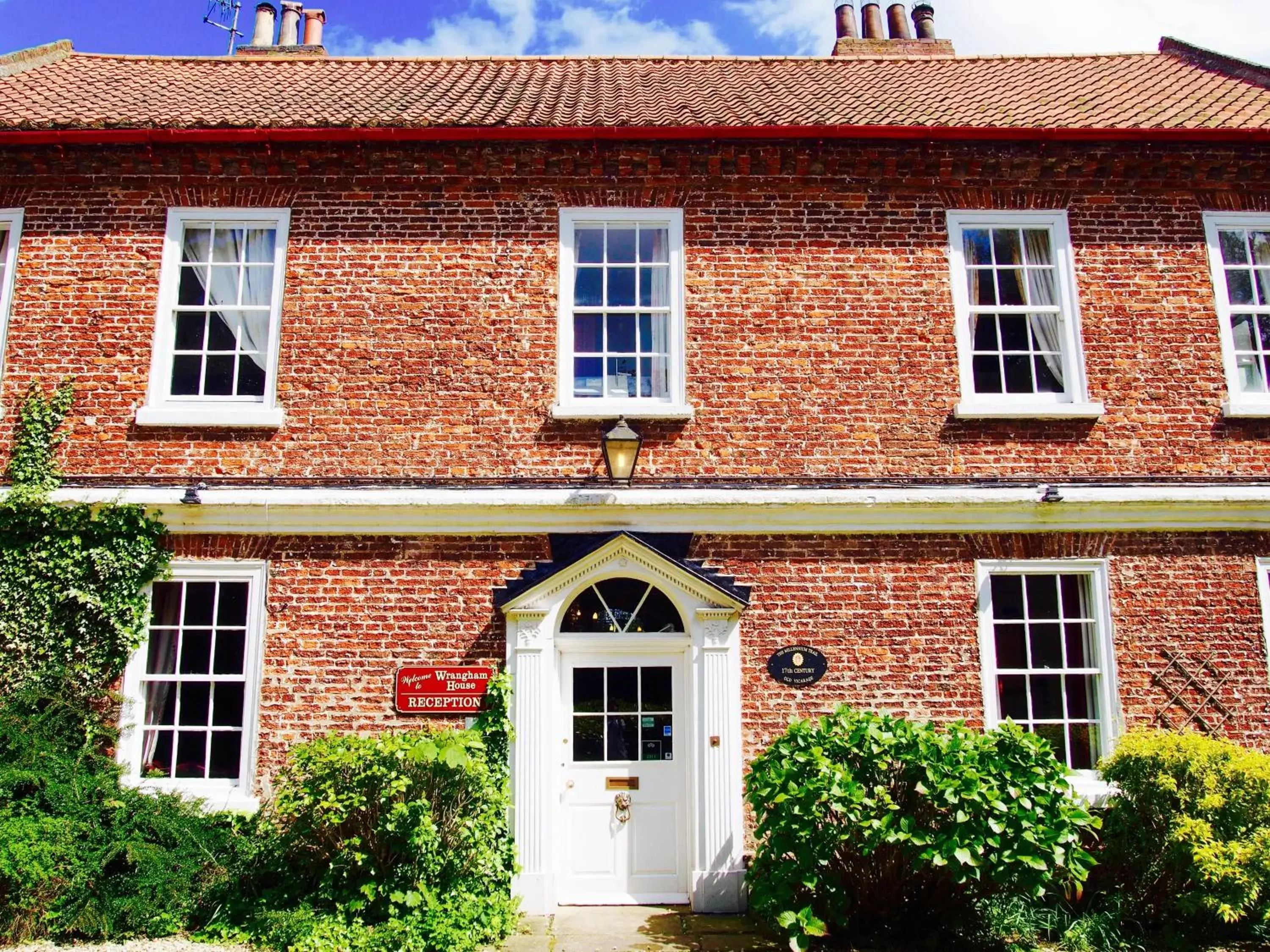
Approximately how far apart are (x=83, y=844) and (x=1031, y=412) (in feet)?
28.7

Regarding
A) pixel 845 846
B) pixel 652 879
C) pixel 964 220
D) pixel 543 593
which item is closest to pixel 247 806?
pixel 543 593

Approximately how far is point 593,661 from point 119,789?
402 centimetres

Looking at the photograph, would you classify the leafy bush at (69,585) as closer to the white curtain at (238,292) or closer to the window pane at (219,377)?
the window pane at (219,377)

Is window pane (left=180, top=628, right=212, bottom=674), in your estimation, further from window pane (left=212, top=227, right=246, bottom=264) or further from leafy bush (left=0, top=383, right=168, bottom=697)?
window pane (left=212, top=227, right=246, bottom=264)

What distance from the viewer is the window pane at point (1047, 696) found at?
7.80 metres

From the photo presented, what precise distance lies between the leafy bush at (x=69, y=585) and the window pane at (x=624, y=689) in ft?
13.6

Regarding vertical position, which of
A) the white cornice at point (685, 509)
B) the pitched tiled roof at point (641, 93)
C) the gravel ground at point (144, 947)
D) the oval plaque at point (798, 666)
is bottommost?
the gravel ground at point (144, 947)

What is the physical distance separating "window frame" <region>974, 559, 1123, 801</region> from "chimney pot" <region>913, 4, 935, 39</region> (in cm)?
937

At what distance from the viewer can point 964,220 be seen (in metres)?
8.55

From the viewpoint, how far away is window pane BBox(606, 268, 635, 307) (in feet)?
27.8

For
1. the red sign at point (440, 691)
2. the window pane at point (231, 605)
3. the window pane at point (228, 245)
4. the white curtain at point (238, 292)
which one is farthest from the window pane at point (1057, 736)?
the window pane at point (228, 245)

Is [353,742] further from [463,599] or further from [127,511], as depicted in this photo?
[127,511]

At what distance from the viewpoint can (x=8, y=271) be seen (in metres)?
8.34

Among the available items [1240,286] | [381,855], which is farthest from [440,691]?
[1240,286]
